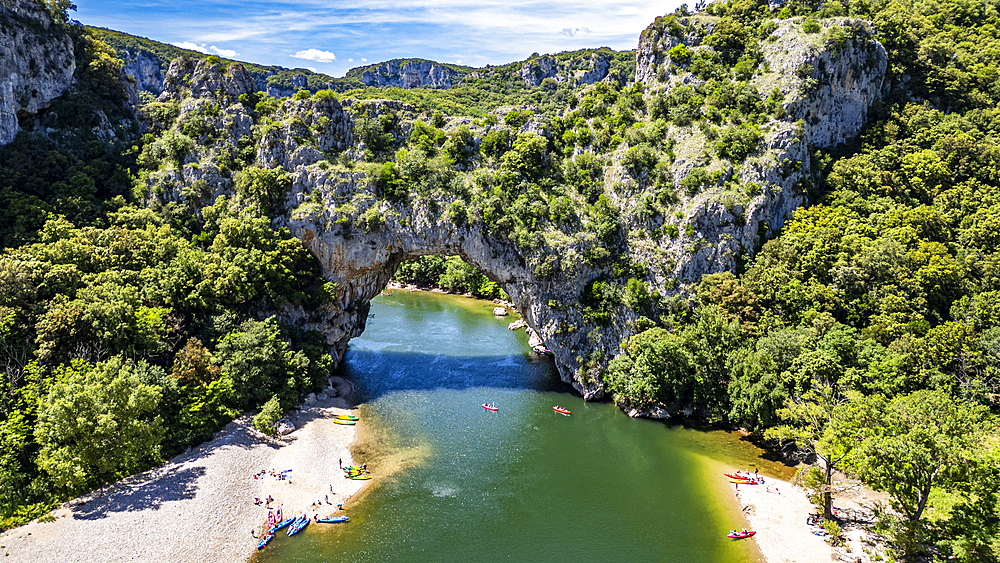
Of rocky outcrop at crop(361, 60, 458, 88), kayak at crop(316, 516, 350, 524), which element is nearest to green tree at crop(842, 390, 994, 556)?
kayak at crop(316, 516, 350, 524)

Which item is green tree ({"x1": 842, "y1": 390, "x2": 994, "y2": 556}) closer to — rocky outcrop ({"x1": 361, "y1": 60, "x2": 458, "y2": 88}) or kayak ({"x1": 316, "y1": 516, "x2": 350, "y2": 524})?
kayak ({"x1": 316, "y1": 516, "x2": 350, "y2": 524})

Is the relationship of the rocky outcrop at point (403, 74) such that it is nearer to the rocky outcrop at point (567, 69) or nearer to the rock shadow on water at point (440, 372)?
the rocky outcrop at point (567, 69)

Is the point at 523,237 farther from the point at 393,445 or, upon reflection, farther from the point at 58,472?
the point at 58,472

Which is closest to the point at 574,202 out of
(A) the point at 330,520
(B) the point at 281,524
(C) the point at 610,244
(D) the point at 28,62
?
(C) the point at 610,244

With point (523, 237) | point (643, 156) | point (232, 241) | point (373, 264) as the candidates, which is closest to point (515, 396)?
point (523, 237)

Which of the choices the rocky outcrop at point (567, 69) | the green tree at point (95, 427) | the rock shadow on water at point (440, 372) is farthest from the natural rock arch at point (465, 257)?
the rocky outcrop at point (567, 69)

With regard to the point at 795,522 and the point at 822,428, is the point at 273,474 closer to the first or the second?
the point at 795,522
